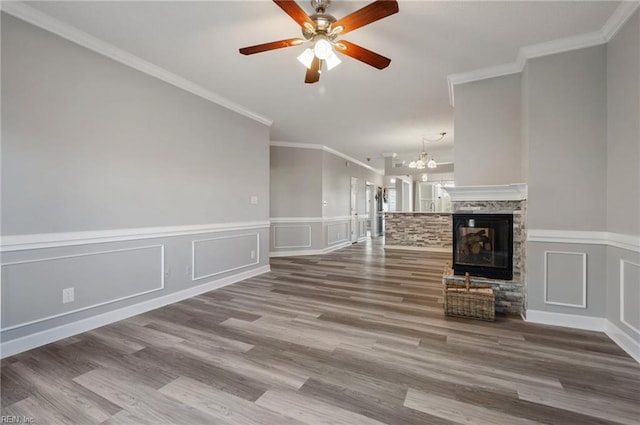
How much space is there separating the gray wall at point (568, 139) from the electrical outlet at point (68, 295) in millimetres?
4333

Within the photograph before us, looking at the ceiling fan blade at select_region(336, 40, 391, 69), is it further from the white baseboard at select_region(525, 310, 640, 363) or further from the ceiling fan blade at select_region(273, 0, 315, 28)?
the white baseboard at select_region(525, 310, 640, 363)

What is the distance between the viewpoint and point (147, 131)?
316cm

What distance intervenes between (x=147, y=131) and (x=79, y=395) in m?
2.49

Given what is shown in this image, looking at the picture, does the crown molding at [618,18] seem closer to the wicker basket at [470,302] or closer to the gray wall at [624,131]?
the gray wall at [624,131]

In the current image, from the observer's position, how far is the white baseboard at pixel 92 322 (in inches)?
88.0

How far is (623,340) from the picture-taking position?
90.2 inches

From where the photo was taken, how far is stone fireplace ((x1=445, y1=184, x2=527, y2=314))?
3.02 meters

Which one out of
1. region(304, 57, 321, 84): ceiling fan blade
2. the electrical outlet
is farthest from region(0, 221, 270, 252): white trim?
region(304, 57, 321, 84): ceiling fan blade

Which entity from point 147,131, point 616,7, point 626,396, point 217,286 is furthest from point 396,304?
point 147,131

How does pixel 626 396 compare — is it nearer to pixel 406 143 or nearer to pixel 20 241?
pixel 20 241

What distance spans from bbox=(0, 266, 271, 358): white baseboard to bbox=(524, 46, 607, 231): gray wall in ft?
12.9

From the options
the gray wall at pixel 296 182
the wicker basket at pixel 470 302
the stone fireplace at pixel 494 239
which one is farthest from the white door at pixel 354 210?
the wicker basket at pixel 470 302

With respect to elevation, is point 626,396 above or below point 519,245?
below

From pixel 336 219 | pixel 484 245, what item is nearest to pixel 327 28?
pixel 484 245
